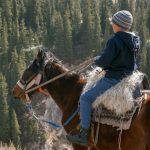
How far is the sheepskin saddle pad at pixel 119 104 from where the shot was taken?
8.98 m

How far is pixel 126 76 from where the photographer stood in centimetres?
917

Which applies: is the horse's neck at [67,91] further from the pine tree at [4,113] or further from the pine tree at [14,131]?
the pine tree at [14,131]

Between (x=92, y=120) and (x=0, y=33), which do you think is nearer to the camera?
→ (x=92, y=120)

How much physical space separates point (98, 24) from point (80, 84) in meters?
104

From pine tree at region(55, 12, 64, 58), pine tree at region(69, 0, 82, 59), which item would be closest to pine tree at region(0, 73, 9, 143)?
pine tree at region(55, 12, 64, 58)

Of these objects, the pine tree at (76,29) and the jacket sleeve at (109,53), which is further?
the pine tree at (76,29)

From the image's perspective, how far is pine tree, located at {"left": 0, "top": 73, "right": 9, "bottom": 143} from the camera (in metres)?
82.6

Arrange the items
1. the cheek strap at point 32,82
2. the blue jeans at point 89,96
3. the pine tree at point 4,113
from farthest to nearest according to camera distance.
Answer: the pine tree at point 4,113 → the cheek strap at point 32,82 → the blue jeans at point 89,96

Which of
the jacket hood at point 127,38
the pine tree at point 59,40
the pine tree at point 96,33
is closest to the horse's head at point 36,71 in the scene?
the jacket hood at point 127,38

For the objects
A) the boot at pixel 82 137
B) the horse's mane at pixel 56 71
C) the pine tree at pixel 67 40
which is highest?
the horse's mane at pixel 56 71

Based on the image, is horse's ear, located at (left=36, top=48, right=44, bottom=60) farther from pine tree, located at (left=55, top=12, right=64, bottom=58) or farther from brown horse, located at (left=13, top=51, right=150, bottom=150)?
pine tree, located at (left=55, top=12, right=64, bottom=58)

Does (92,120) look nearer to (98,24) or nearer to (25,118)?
(25,118)

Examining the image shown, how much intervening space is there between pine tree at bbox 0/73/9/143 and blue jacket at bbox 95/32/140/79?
7230cm

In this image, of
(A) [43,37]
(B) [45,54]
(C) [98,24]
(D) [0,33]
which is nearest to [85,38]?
(C) [98,24]
